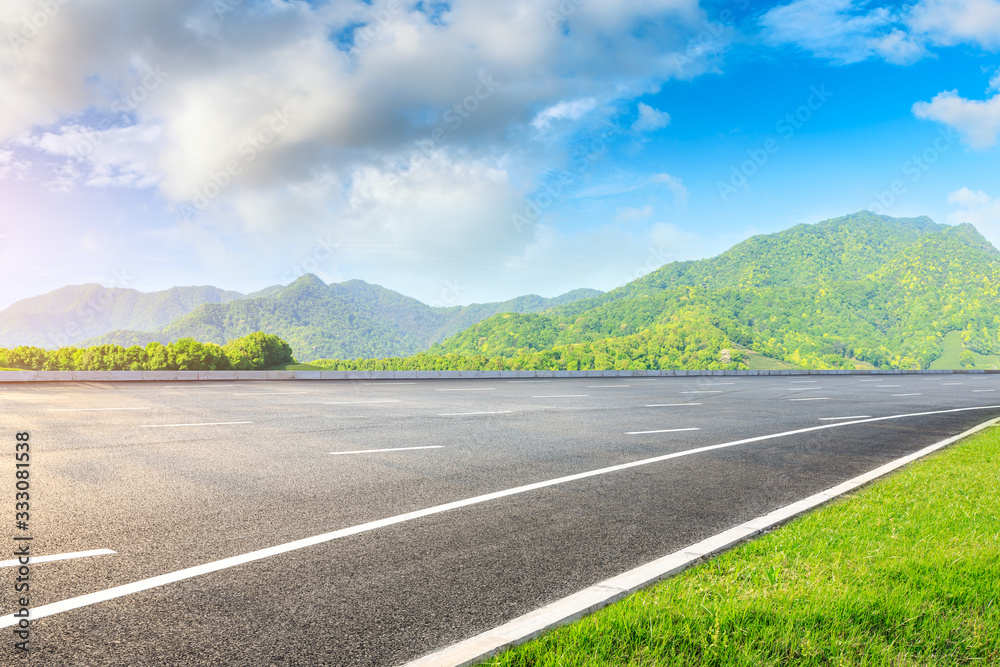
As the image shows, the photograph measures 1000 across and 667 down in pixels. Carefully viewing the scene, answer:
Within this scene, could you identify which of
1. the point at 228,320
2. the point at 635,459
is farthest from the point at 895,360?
the point at 228,320

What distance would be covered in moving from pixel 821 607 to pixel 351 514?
354cm

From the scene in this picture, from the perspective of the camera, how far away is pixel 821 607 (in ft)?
11.1

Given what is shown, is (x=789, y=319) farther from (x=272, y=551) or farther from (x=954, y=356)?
(x=272, y=551)

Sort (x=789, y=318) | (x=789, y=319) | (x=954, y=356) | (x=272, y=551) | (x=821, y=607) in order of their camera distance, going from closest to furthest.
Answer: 1. (x=821, y=607)
2. (x=272, y=551)
3. (x=954, y=356)
4. (x=789, y=319)
5. (x=789, y=318)

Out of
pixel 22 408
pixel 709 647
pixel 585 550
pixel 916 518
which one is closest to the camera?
pixel 709 647

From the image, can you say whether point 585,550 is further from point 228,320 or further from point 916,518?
point 228,320

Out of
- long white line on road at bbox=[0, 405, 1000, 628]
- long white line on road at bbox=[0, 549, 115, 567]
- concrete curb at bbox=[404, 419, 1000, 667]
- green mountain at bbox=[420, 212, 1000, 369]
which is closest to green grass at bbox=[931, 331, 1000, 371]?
green mountain at bbox=[420, 212, 1000, 369]

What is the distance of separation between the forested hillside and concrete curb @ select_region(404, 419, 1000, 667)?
6411 centimetres

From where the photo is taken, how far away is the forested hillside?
93188mm

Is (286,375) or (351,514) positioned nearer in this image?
(351,514)

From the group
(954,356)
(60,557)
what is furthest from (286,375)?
(954,356)

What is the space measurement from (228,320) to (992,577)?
194 m

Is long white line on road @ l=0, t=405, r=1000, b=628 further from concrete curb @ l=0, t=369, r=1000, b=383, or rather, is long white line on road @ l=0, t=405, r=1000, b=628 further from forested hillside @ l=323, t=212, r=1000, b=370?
forested hillside @ l=323, t=212, r=1000, b=370

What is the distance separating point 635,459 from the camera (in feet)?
27.9
